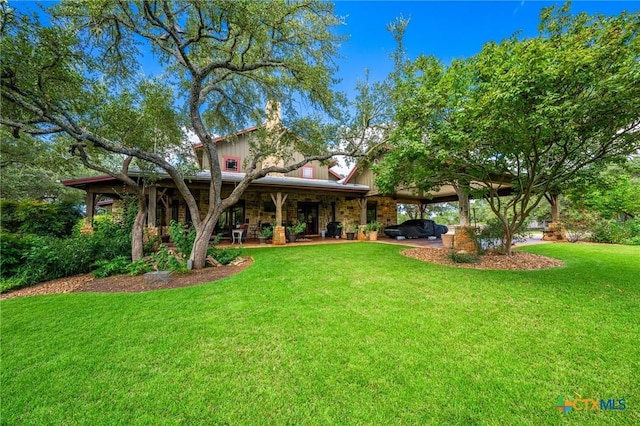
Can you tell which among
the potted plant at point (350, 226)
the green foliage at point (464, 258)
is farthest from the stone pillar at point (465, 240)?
the potted plant at point (350, 226)

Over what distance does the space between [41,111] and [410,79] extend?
7.60m

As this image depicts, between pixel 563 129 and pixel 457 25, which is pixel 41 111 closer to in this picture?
pixel 563 129

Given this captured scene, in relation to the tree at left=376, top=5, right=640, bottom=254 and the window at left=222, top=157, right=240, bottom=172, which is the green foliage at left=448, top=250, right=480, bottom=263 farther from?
the window at left=222, top=157, right=240, bottom=172

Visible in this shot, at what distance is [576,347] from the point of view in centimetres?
253

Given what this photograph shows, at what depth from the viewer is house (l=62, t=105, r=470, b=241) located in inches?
379

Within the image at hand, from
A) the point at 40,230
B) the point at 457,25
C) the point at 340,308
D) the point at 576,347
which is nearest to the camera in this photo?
the point at 576,347

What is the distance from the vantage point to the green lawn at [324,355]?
1816mm

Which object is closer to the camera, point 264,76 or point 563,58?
point 563,58

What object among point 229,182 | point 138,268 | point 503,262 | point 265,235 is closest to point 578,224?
point 503,262

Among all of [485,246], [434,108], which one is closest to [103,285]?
[434,108]

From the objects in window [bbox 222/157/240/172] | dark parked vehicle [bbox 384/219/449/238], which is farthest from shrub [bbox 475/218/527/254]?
window [bbox 222/157/240/172]

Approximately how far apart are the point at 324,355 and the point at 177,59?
682 cm

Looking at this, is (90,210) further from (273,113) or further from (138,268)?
(273,113)

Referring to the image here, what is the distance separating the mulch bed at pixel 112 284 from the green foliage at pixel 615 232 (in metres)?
15.5
